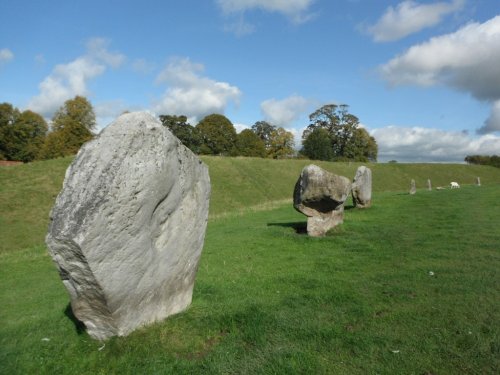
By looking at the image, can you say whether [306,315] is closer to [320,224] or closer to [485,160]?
[320,224]

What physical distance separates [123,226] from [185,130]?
3533 inches

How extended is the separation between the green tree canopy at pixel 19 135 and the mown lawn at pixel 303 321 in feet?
242

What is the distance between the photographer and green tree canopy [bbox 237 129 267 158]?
93.9 m

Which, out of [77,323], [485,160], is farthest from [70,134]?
[485,160]

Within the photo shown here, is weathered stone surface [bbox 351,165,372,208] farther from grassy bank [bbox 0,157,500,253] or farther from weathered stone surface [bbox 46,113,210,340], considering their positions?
weathered stone surface [bbox 46,113,210,340]

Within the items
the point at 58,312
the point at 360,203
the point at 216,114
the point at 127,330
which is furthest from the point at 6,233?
the point at 216,114

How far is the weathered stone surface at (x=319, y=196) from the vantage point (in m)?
15.5

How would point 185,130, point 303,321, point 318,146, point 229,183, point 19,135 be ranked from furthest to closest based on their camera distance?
point 318,146
point 185,130
point 19,135
point 229,183
point 303,321

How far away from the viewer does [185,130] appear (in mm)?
93938

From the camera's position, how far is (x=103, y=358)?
615cm

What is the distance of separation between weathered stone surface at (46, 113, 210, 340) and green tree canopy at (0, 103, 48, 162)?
249 ft

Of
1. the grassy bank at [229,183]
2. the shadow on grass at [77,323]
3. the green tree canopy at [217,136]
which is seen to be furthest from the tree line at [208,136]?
the shadow on grass at [77,323]

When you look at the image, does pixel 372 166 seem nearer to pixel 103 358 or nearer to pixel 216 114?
pixel 216 114

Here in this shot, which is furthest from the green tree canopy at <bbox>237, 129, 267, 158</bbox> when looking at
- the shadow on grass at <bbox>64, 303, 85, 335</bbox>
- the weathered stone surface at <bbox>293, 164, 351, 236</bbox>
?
the shadow on grass at <bbox>64, 303, 85, 335</bbox>
